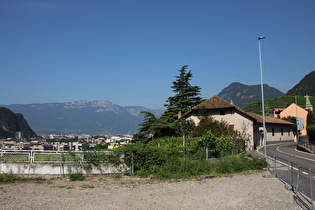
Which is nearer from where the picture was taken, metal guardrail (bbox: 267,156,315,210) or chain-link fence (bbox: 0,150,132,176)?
metal guardrail (bbox: 267,156,315,210)

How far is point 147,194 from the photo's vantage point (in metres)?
11.9

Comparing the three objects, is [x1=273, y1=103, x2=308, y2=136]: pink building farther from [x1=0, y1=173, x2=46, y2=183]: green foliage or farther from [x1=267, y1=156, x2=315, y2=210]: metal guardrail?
[x1=0, y1=173, x2=46, y2=183]: green foliage

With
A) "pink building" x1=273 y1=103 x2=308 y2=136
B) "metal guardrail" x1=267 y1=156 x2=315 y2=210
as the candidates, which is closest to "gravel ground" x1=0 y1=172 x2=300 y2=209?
"metal guardrail" x1=267 y1=156 x2=315 y2=210

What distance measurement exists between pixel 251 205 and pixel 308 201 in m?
1.77

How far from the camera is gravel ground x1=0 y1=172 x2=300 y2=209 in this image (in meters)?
10.0

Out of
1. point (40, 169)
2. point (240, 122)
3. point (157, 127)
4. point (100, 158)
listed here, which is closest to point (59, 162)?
point (40, 169)

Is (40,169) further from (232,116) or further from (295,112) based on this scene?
(295,112)

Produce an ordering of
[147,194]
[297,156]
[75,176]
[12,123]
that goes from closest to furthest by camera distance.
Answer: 1. [147,194]
2. [75,176]
3. [297,156]
4. [12,123]

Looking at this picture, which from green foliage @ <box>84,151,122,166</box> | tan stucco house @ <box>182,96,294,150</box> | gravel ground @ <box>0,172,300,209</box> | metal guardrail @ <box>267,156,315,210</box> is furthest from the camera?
tan stucco house @ <box>182,96,294,150</box>

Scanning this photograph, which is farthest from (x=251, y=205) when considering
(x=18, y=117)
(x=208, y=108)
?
(x=18, y=117)

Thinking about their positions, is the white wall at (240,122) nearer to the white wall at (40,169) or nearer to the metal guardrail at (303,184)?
the white wall at (40,169)

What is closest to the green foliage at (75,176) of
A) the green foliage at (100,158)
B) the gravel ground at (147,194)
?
the gravel ground at (147,194)

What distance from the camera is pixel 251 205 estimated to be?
9.95 m

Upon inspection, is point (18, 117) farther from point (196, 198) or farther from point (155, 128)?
point (196, 198)
